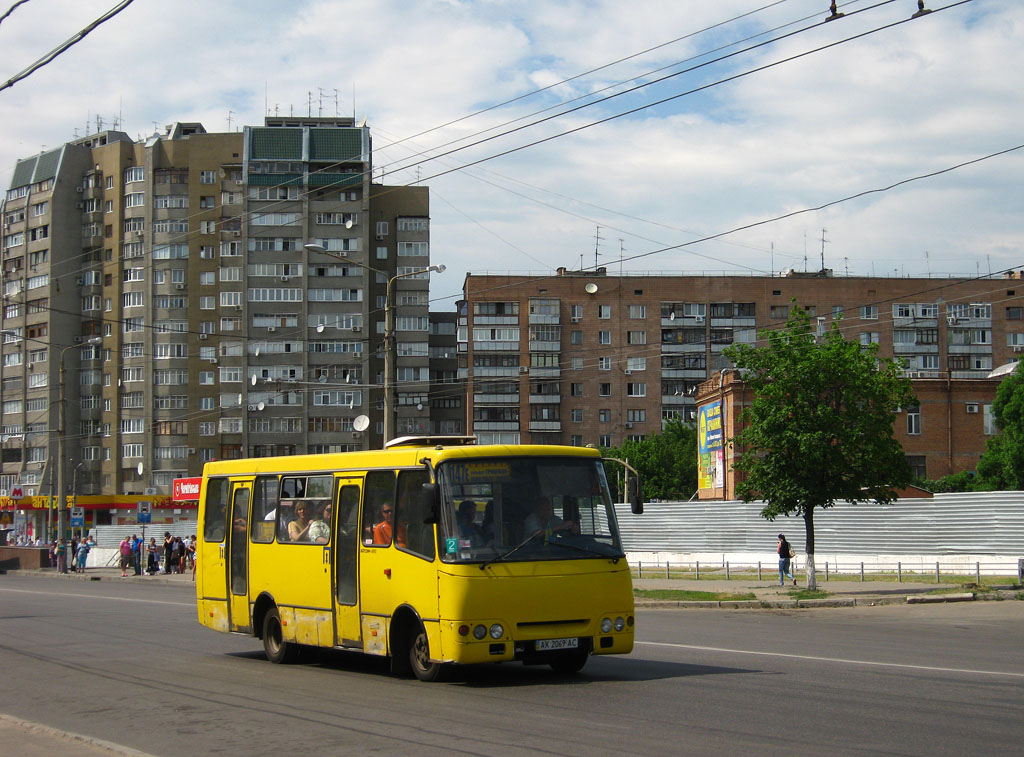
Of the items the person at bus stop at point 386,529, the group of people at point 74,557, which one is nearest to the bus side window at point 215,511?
the person at bus stop at point 386,529

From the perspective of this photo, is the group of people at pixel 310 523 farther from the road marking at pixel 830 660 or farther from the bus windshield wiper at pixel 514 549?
the road marking at pixel 830 660

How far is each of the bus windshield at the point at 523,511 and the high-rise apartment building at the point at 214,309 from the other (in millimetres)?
85624

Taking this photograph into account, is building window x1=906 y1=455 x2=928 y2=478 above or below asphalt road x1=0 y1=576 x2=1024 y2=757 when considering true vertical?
above

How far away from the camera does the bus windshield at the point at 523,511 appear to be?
1178cm

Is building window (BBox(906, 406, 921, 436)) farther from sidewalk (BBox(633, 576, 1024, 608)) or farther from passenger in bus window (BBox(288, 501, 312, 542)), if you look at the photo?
passenger in bus window (BBox(288, 501, 312, 542))

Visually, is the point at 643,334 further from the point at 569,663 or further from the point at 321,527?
the point at 569,663

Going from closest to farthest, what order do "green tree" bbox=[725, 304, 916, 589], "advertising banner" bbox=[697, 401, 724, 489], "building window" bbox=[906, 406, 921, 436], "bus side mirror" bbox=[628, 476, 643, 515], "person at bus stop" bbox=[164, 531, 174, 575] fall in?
"bus side mirror" bbox=[628, 476, 643, 515]
"green tree" bbox=[725, 304, 916, 589]
"person at bus stop" bbox=[164, 531, 174, 575]
"advertising banner" bbox=[697, 401, 724, 489]
"building window" bbox=[906, 406, 921, 436]

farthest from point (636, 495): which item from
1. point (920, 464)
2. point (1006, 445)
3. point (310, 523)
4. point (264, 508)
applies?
point (920, 464)

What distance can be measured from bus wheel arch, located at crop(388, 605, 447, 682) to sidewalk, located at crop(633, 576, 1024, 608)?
1432cm

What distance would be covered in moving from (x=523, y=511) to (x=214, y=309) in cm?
9191

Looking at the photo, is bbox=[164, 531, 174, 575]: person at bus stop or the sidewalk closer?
the sidewalk

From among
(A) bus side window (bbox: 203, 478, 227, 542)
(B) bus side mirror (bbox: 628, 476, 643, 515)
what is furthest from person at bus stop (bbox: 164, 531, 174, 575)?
(B) bus side mirror (bbox: 628, 476, 643, 515)

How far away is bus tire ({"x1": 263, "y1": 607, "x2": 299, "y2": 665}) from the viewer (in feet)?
49.4

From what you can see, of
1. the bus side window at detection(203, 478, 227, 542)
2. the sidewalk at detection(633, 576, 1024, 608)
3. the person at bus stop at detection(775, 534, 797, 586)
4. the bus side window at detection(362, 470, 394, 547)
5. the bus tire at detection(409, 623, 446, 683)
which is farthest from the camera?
the person at bus stop at detection(775, 534, 797, 586)
